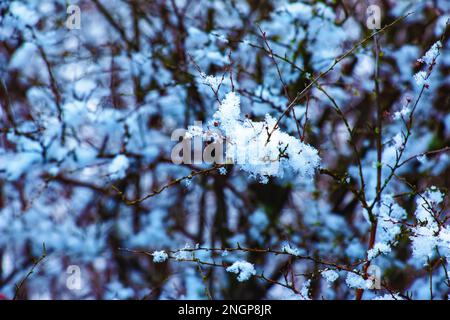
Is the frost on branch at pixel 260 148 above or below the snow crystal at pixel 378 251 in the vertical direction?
above

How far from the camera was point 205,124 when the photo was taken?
418 cm

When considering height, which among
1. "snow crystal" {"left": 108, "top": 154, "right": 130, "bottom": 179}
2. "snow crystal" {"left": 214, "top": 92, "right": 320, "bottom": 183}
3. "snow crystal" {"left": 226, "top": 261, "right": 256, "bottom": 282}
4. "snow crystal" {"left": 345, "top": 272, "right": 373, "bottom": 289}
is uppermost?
"snow crystal" {"left": 108, "top": 154, "right": 130, "bottom": 179}

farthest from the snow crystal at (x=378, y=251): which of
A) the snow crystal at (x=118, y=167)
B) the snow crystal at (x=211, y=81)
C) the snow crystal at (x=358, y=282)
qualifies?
the snow crystal at (x=118, y=167)

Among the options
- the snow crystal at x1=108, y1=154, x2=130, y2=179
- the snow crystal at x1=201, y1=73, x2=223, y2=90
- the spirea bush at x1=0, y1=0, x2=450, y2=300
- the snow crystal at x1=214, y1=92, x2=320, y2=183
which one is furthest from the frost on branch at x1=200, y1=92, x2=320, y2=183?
the snow crystal at x1=108, y1=154, x2=130, y2=179

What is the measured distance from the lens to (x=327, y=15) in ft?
14.0

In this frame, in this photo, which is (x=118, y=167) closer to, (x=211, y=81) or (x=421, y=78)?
(x=211, y=81)

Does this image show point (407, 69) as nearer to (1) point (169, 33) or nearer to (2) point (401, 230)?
(1) point (169, 33)

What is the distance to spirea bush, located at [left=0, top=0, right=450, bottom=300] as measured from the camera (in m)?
4.29

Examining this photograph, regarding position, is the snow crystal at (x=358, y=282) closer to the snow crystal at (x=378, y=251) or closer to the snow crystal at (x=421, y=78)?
the snow crystal at (x=378, y=251)

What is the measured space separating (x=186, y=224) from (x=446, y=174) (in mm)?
3164

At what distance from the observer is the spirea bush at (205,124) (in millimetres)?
4293

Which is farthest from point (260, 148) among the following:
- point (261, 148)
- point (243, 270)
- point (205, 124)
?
point (205, 124)

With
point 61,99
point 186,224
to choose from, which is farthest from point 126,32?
point 186,224

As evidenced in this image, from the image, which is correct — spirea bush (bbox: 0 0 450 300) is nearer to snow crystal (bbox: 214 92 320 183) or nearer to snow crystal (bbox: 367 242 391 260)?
snow crystal (bbox: 367 242 391 260)
